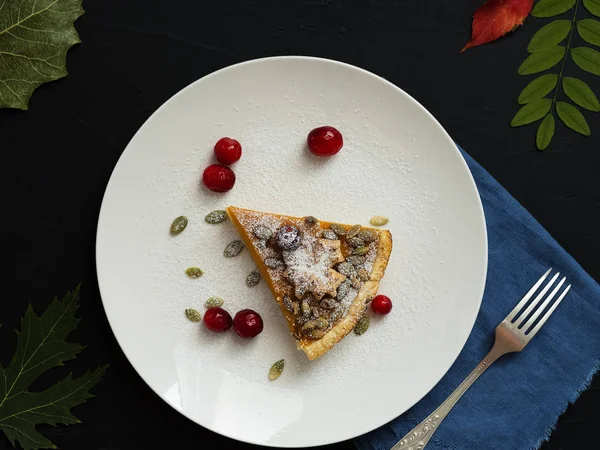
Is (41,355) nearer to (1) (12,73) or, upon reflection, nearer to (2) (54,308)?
(2) (54,308)

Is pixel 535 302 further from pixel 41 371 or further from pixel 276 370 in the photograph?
pixel 41 371

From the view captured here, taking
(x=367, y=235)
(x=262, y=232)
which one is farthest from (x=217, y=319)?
(x=367, y=235)

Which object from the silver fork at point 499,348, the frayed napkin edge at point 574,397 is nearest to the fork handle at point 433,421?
the silver fork at point 499,348

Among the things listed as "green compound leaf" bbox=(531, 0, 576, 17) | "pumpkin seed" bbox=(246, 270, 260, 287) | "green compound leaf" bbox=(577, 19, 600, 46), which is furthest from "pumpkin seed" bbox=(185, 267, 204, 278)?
"green compound leaf" bbox=(577, 19, 600, 46)

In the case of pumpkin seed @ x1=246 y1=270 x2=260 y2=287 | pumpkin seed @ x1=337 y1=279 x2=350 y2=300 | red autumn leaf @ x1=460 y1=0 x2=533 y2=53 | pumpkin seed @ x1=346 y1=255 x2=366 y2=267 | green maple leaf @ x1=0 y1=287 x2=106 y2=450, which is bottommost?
green maple leaf @ x1=0 y1=287 x2=106 y2=450

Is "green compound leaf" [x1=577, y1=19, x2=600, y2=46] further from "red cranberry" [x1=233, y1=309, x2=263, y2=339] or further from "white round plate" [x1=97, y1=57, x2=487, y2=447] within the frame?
"red cranberry" [x1=233, y1=309, x2=263, y2=339]
